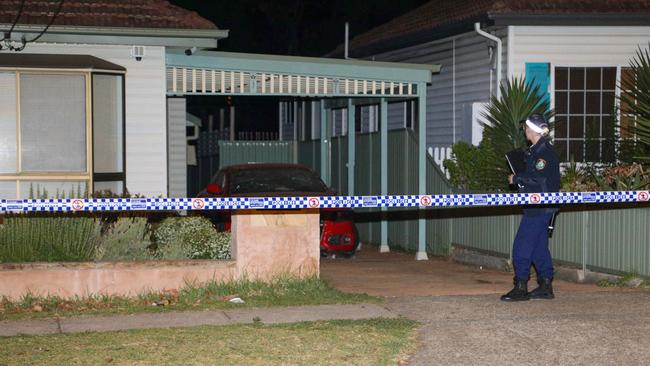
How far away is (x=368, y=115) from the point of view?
23.3 metres

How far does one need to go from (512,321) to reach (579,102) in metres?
8.43

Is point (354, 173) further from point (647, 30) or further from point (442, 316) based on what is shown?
point (442, 316)

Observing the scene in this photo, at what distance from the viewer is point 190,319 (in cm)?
962

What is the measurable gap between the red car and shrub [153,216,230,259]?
2880mm

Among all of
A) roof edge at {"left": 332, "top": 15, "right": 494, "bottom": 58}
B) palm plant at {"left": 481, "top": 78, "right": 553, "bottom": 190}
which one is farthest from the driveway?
roof edge at {"left": 332, "top": 15, "right": 494, "bottom": 58}

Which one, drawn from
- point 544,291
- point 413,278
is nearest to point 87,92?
point 413,278

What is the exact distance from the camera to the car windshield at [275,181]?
50.3 feet

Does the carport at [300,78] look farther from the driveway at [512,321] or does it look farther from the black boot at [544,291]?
the black boot at [544,291]

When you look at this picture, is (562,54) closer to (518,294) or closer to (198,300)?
(518,294)

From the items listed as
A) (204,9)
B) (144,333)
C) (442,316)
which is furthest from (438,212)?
(204,9)

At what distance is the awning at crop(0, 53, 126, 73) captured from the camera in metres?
13.7

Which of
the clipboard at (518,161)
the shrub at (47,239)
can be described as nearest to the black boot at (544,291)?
the clipboard at (518,161)

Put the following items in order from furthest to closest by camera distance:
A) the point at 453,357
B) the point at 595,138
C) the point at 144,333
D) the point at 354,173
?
the point at 354,173
the point at 595,138
the point at 144,333
the point at 453,357

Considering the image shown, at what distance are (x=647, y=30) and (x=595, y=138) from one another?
2.16 m
